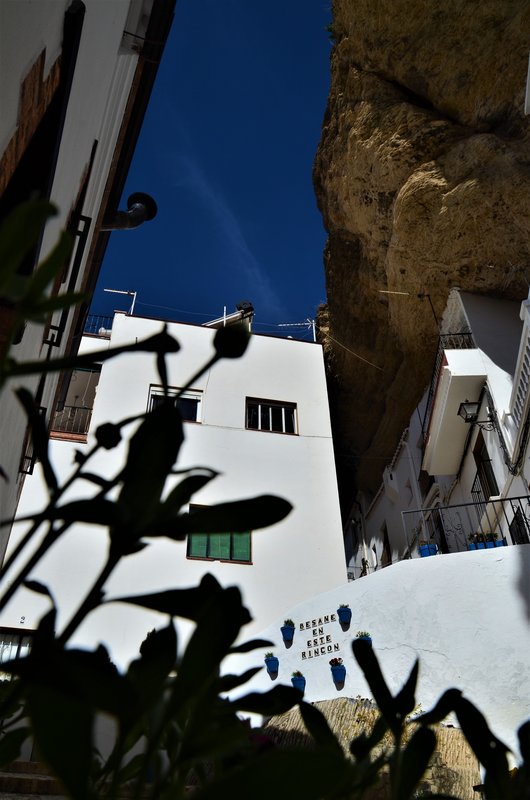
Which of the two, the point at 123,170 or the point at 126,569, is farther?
the point at 126,569

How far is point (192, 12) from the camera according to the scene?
61.3 ft

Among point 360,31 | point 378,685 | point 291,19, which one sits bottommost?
point 378,685

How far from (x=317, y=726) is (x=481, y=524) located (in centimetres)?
1164

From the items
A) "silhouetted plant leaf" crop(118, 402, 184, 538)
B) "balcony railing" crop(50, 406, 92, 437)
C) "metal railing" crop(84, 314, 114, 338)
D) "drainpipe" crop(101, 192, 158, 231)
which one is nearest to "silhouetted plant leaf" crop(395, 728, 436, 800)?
"silhouetted plant leaf" crop(118, 402, 184, 538)

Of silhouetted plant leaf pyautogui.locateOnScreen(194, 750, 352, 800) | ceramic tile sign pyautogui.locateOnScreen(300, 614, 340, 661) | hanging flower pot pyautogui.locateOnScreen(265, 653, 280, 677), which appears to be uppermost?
ceramic tile sign pyautogui.locateOnScreen(300, 614, 340, 661)

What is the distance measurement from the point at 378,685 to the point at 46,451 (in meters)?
0.51

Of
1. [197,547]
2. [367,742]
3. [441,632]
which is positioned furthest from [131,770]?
[197,547]

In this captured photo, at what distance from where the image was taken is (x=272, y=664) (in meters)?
8.16

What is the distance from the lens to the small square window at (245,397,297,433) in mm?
13406

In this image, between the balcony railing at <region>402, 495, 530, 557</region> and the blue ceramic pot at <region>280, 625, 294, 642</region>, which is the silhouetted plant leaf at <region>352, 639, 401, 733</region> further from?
the blue ceramic pot at <region>280, 625, 294, 642</region>

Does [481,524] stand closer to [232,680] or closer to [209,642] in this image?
[232,680]

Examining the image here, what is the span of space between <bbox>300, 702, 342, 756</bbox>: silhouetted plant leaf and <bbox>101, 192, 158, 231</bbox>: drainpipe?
7136 millimetres

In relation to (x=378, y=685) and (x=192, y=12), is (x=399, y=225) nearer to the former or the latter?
(x=192, y=12)

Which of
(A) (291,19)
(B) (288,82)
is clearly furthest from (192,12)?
(B) (288,82)
